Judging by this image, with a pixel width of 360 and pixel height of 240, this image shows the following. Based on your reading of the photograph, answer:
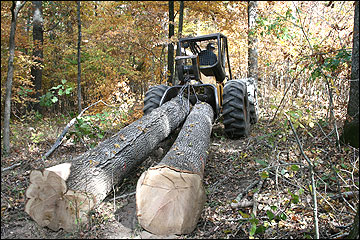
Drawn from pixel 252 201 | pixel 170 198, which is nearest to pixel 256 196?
pixel 252 201

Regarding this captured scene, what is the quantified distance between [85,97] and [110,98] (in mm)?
3900

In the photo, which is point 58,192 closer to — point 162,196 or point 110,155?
point 110,155

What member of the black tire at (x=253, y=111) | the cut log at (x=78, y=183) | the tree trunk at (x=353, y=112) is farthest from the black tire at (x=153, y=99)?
the tree trunk at (x=353, y=112)

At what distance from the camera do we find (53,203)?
2.86m

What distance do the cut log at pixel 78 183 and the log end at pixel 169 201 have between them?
0.62m

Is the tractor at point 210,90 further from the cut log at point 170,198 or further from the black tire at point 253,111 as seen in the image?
the cut log at point 170,198

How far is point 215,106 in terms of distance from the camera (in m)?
6.41

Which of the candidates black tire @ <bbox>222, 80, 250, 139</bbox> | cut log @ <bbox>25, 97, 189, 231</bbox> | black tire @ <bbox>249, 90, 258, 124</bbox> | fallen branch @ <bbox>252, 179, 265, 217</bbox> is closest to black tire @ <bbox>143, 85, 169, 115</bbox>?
black tire @ <bbox>222, 80, 250, 139</bbox>

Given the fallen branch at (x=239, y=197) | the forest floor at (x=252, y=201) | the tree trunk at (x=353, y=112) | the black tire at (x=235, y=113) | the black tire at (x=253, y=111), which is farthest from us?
the black tire at (x=253, y=111)

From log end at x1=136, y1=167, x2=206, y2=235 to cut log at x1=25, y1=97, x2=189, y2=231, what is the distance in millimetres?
618

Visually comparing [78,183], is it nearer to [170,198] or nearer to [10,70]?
[170,198]

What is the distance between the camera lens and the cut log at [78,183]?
2840 mm

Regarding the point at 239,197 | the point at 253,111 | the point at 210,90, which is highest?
the point at 210,90

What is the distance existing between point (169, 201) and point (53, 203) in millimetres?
1177
